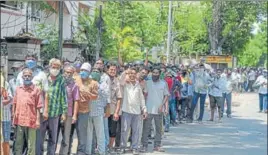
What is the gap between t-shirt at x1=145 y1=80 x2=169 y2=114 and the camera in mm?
13422

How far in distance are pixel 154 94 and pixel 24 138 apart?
3965 millimetres

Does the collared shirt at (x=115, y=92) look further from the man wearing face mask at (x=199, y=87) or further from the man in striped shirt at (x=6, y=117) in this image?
the man wearing face mask at (x=199, y=87)

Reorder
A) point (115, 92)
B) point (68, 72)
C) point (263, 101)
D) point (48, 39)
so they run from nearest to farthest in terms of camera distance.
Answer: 1. point (68, 72)
2. point (115, 92)
3. point (48, 39)
4. point (263, 101)

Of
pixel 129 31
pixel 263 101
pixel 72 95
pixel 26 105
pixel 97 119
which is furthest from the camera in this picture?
pixel 129 31

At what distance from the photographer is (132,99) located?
12.8 meters

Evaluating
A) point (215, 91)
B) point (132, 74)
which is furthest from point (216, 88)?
point (132, 74)

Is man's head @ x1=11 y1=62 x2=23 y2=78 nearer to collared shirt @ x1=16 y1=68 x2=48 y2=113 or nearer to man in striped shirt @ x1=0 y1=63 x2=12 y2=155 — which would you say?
collared shirt @ x1=16 y1=68 x2=48 y2=113

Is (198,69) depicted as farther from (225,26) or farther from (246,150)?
(225,26)

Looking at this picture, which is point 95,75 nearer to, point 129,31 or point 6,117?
point 6,117

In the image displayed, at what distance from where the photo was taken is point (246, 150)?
48.2 feet

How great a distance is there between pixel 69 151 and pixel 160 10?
114 feet

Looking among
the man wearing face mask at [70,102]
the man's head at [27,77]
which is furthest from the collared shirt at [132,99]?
the man's head at [27,77]

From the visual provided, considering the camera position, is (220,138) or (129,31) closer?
(220,138)

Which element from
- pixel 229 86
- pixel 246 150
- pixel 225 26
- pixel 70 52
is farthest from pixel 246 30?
pixel 246 150
